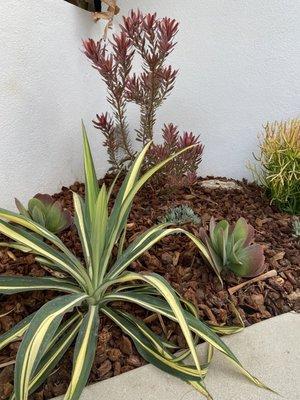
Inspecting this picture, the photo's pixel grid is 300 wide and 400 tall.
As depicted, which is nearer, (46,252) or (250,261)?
(46,252)

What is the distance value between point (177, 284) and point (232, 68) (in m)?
1.23

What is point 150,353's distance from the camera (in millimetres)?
1083

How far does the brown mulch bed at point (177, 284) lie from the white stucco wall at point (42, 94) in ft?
0.67

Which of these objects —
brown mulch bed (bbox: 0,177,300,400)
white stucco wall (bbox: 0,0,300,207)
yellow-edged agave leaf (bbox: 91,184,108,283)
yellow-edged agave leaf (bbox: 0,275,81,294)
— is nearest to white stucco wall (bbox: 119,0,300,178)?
white stucco wall (bbox: 0,0,300,207)

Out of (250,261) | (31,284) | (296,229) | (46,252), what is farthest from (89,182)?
(296,229)

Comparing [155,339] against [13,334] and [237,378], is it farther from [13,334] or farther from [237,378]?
[13,334]

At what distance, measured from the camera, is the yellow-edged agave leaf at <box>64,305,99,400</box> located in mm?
924

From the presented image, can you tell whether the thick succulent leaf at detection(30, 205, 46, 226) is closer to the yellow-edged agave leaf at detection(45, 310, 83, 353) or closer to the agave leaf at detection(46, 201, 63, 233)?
the agave leaf at detection(46, 201, 63, 233)

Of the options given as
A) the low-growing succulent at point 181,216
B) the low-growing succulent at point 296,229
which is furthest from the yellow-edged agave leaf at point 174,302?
the low-growing succulent at point 296,229

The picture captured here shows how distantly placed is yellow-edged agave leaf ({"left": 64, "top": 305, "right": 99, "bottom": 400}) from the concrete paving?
0.29ft

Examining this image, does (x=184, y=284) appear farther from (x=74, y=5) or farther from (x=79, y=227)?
(x=74, y=5)

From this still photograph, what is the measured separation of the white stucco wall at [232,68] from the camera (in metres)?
1.90

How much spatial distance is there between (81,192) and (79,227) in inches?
25.8

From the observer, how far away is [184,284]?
1302 mm
